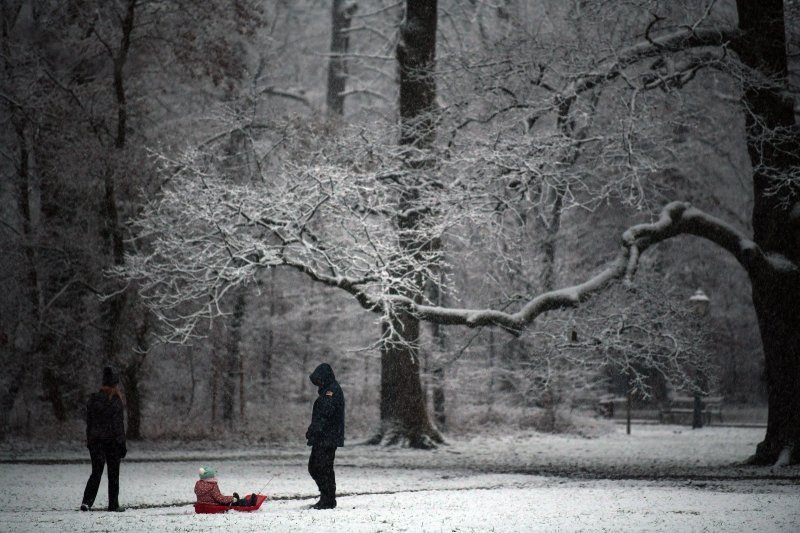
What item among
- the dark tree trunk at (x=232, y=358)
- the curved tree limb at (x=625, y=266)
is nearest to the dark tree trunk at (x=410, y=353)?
the curved tree limb at (x=625, y=266)

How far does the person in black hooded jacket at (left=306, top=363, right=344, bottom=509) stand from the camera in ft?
35.4

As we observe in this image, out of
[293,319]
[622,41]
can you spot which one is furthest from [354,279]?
[293,319]

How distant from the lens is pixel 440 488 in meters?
14.0

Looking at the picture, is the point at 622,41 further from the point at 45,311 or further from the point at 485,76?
the point at 45,311

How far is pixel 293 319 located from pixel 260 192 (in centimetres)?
1099

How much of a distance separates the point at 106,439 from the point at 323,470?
254 cm

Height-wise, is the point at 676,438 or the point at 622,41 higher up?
the point at 622,41

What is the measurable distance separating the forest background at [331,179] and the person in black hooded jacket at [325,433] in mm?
5245

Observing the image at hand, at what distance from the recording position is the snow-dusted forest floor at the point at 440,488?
384 inches

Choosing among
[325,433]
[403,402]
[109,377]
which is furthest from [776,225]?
[109,377]

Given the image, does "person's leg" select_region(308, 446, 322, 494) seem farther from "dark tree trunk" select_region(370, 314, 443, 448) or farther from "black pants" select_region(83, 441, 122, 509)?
"dark tree trunk" select_region(370, 314, 443, 448)

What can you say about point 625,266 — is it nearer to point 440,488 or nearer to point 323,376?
point 440,488

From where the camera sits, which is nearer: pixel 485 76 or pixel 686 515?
pixel 686 515

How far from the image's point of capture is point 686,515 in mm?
10188
